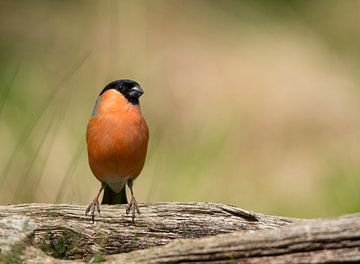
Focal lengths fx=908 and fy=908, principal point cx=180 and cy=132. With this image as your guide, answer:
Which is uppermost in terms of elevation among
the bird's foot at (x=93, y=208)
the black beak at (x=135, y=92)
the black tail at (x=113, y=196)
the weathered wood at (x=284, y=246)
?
the black beak at (x=135, y=92)

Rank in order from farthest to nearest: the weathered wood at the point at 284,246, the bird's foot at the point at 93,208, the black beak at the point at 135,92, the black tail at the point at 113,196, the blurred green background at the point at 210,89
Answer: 1. the blurred green background at the point at 210,89
2. the black tail at the point at 113,196
3. the black beak at the point at 135,92
4. the bird's foot at the point at 93,208
5. the weathered wood at the point at 284,246

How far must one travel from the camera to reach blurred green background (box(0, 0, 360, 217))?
5305 millimetres

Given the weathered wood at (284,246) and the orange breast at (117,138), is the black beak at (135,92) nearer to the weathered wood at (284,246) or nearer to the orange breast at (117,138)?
the orange breast at (117,138)

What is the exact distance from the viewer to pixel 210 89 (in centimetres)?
647

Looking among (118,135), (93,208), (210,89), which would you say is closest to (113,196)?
(118,135)

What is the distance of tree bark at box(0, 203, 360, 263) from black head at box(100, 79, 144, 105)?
58 cm

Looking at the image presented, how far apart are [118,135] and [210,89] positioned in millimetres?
2971

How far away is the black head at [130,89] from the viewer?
3662 millimetres

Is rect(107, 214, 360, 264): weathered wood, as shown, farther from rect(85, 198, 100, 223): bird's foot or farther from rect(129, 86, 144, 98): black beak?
rect(129, 86, 144, 98): black beak

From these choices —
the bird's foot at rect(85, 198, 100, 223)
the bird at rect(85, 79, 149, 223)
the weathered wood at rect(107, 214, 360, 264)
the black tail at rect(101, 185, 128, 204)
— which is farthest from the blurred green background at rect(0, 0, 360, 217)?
the weathered wood at rect(107, 214, 360, 264)

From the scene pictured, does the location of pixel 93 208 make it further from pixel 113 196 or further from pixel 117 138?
pixel 113 196

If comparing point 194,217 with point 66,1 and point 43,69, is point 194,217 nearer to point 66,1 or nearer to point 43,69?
point 43,69

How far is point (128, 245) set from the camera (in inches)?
119

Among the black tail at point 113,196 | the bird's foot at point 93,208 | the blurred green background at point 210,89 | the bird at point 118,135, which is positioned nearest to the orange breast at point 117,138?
the bird at point 118,135
